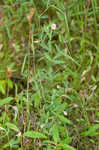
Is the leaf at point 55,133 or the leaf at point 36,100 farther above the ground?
the leaf at point 36,100

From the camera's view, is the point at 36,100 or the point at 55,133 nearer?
the point at 55,133

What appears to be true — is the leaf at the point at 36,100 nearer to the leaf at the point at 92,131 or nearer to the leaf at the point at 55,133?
the leaf at the point at 55,133

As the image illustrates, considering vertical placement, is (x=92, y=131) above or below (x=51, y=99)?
below

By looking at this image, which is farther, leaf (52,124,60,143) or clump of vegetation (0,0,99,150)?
clump of vegetation (0,0,99,150)

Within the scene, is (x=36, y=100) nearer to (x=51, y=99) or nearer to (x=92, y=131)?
(x=51, y=99)

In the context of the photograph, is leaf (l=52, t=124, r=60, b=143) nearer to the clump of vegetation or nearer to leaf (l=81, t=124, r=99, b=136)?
the clump of vegetation

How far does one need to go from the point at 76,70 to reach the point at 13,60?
635 millimetres

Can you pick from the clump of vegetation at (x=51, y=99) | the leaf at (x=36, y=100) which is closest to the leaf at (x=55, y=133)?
the clump of vegetation at (x=51, y=99)

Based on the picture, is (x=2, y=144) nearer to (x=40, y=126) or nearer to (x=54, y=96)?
(x=40, y=126)

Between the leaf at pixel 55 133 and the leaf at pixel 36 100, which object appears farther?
the leaf at pixel 36 100

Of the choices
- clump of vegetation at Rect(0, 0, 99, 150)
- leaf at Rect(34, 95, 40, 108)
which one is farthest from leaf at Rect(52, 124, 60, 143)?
leaf at Rect(34, 95, 40, 108)

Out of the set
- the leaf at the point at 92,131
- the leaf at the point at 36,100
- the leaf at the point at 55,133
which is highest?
the leaf at the point at 36,100

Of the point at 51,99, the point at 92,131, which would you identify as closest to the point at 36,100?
the point at 51,99

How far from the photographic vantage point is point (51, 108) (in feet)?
4.56
